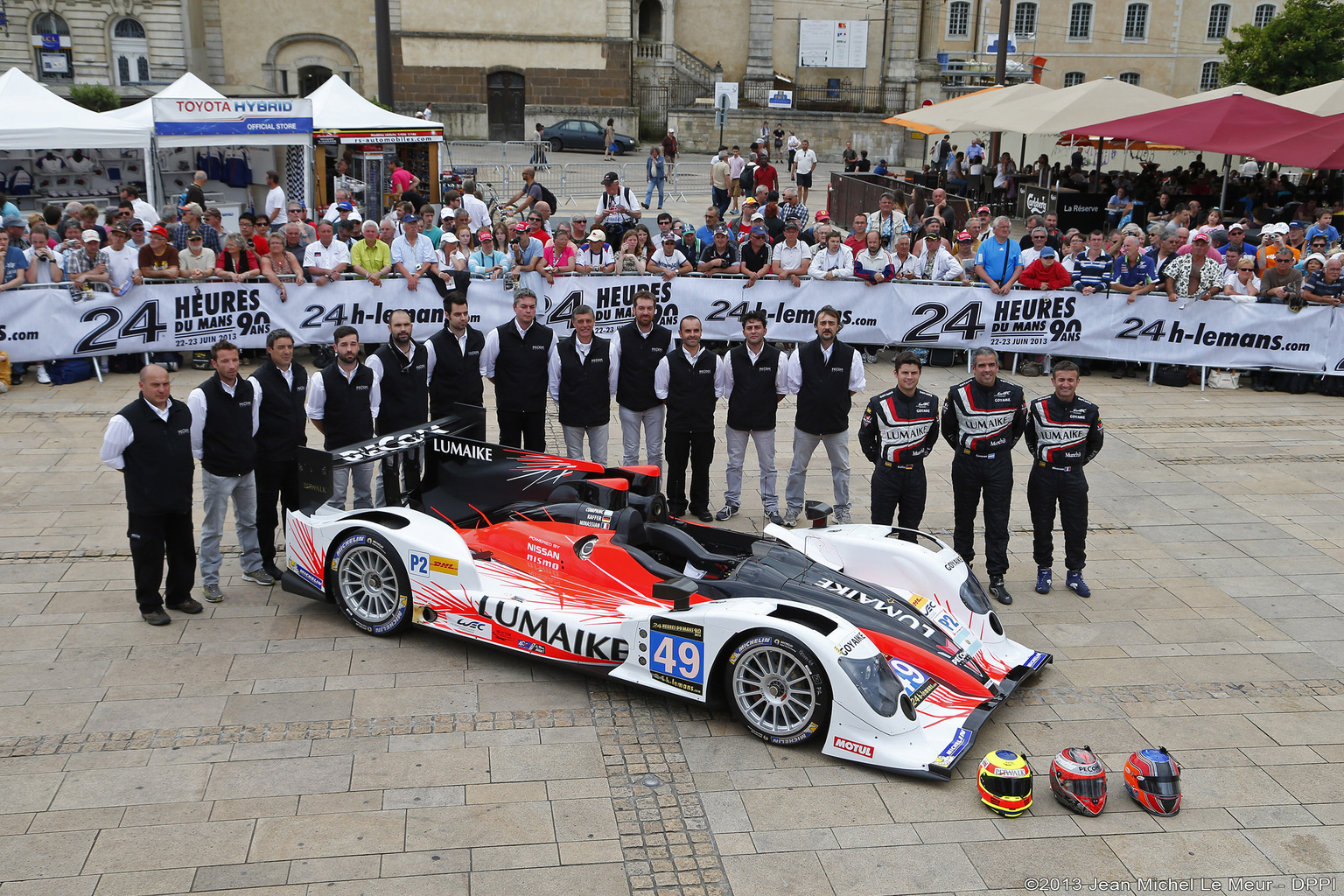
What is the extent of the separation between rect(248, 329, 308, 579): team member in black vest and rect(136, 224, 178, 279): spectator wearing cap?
18.9 ft

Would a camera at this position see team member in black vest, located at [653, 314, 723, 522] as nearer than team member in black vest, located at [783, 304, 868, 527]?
No

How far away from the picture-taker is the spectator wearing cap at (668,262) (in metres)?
14.1

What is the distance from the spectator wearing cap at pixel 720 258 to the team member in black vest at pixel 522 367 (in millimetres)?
4889

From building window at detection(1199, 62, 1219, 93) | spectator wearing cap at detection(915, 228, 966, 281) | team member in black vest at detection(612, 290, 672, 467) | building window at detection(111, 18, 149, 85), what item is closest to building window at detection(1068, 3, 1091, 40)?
building window at detection(1199, 62, 1219, 93)

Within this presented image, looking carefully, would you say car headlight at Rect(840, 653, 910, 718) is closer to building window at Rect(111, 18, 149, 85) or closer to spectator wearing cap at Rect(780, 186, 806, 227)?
spectator wearing cap at Rect(780, 186, 806, 227)

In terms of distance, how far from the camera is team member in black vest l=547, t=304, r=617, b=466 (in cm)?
956

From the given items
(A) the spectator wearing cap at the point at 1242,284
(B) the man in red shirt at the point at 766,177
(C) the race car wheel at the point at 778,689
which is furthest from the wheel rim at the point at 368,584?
(B) the man in red shirt at the point at 766,177

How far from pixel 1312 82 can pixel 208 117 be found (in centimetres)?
4062

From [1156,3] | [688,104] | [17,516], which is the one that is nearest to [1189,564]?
[17,516]

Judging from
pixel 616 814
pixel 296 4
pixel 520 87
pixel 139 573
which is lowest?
pixel 616 814

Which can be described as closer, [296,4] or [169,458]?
[169,458]

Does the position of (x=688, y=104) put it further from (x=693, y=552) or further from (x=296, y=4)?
(x=693, y=552)

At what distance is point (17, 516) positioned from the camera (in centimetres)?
927

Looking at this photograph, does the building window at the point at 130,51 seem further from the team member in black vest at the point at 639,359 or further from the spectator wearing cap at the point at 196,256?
the team member in black vest at the point at 639,359
